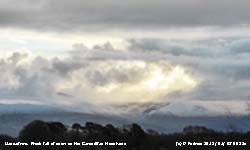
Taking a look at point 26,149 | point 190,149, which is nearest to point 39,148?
point 26,149

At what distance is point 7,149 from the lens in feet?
636

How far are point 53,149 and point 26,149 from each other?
5815 mm

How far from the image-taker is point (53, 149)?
641ft

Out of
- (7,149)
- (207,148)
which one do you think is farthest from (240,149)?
(7,149)

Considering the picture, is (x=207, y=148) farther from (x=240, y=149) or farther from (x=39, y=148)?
(x=39, y=148)

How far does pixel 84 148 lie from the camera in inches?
7726

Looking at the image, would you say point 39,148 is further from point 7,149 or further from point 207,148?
point 207,148

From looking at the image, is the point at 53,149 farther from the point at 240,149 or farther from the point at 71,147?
the point at 240,149

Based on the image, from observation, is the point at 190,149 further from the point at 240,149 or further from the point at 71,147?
the point at 71,147

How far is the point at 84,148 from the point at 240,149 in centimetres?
3014

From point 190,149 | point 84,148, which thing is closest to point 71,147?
point 84,148

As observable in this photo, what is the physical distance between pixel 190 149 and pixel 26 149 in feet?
104

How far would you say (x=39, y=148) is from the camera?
655 feet

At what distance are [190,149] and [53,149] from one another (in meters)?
26.7
